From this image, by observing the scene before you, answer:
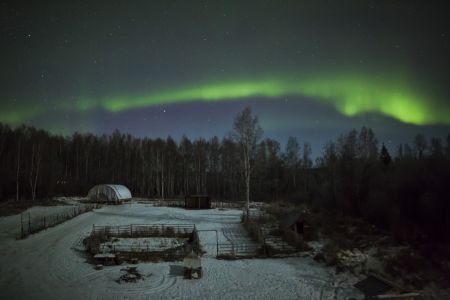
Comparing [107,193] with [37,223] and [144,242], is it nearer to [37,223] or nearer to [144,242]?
[37,223]

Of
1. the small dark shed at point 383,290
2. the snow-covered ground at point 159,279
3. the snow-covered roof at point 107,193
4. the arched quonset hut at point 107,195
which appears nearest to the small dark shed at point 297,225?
the snow-covered ground at point 159,279

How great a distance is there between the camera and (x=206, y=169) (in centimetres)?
7650

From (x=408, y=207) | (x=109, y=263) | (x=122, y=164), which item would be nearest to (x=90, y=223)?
(x=109, y=263)

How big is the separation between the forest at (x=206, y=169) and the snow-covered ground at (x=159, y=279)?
42.0 ft

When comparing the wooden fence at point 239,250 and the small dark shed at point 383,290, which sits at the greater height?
the small dark shed at point 383,290

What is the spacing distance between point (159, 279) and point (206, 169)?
60.2 meters

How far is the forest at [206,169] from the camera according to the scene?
3553cm

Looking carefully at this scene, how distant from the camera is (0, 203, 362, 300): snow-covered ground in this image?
14258 millimetres

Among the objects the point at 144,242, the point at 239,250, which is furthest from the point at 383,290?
the point at 144,242

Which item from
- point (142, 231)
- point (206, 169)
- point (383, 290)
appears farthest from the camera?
point (206, 169)

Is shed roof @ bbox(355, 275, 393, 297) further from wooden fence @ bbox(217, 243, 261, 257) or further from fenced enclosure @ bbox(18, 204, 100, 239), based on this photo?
fenced enclosure @ bbox(18, 204, 100, 239)

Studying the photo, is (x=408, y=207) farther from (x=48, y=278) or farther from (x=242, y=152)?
(x=48, y=278)

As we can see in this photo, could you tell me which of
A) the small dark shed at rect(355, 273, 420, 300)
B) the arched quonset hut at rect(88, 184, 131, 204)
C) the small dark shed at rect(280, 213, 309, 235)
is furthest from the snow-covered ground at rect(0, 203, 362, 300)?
the arched quonset hut at rect(88, 184, 131, 204)

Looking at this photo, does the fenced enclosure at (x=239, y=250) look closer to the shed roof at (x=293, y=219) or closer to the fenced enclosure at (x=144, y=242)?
the fenced enclosure at (x=144, y=242)
